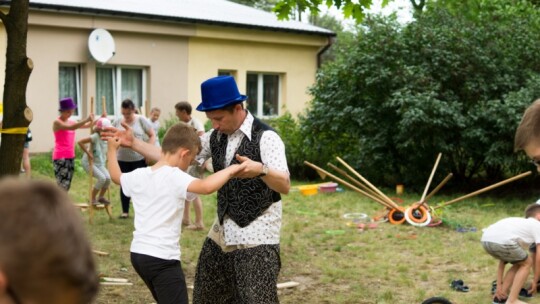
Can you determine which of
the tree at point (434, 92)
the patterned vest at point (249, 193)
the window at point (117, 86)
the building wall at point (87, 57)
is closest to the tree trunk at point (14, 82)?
the patterned vest at point (249, 193)

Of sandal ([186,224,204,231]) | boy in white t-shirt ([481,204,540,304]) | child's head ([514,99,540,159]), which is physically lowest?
sandal ([186,224,204,231])

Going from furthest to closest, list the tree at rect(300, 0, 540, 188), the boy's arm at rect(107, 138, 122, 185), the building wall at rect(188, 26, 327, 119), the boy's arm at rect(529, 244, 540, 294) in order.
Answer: the building wall at rect(188, 26, 327, 119) → the tree at rect(300, 0, 540, 188) → the boy's arm at rect(529, 244, 540, 294) → the boy's arm at rect(107, 138, 122, 185)

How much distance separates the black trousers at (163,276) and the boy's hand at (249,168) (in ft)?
2.82

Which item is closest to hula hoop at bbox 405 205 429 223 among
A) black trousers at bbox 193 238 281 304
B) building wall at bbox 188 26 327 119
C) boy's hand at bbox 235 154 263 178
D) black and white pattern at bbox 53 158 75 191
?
black and white pattern at bbox 53 158 75 191

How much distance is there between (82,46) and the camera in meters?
20.2

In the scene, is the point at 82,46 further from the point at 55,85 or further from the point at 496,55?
the point at 496,55

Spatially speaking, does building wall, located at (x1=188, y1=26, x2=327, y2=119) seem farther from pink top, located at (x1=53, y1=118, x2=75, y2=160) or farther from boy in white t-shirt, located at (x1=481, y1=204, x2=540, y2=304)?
boy in white t-shirt, located at (x1=481, y1=204, x2=540, y2=304)

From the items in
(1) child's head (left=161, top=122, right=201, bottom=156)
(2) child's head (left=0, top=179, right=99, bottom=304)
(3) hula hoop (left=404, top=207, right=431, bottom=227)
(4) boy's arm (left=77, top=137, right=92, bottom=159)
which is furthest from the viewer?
(3) hula hoop (left=404, top=207, right=431, bottom=227)

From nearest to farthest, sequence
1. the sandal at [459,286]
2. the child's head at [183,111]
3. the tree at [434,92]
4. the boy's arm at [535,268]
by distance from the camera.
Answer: the boy's arm at [535,268], the sandal at [459,286], the child's head at [183,111], the tree at [434,92]

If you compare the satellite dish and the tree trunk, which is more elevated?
the satellite dish

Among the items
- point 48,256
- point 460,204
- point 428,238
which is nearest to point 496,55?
point 460,204

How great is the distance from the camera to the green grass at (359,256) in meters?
8.16

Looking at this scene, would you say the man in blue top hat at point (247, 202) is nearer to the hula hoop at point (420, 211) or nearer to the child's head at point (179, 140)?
the child's head at point (179, 140)

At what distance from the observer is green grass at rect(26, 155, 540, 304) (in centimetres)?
816
